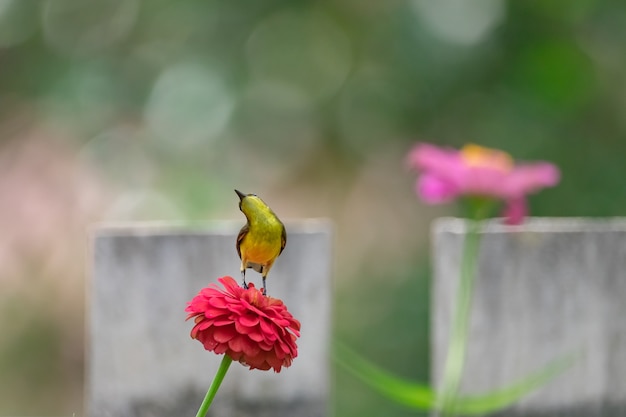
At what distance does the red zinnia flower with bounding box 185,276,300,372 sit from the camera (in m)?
0.43

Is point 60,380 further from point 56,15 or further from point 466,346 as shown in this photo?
point 466,346

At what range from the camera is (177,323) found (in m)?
0.99

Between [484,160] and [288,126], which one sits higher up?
[288,126]

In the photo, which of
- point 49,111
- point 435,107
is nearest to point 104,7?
point 49,111

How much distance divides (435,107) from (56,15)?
1.30 meters

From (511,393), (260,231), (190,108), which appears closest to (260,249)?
(260,231)

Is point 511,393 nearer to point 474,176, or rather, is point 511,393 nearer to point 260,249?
point 474,176

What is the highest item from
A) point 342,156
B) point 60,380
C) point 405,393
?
point 342,156

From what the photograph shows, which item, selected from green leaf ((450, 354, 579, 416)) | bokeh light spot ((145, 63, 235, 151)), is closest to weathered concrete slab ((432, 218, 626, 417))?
green leaf ((450, 354, 579, 416))

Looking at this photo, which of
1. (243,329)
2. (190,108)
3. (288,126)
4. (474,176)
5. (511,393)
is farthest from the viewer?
(288,126)

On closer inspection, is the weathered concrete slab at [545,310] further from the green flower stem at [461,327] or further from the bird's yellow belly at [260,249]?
the bird's yellow belly at [260,249]

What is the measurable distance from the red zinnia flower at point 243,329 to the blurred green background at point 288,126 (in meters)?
2.22

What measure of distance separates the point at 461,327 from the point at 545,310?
140 millimetres

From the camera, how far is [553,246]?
1.12 metres
